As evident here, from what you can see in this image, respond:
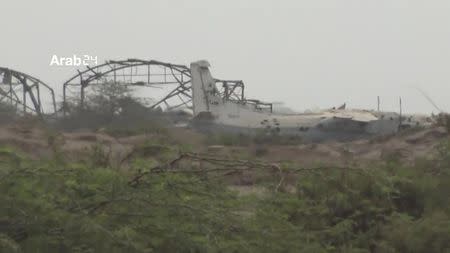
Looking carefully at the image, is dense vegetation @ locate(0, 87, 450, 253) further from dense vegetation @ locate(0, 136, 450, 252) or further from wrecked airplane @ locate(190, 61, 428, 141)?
wrecked airplane @ locate(190, 61, 428, 141)

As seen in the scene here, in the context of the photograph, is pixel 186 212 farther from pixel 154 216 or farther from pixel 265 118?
pixel 265 118

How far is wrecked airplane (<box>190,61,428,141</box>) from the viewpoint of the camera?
1756 inches

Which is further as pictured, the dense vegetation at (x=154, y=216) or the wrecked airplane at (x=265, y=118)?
the wrecked airplane at (x=265, y=118)

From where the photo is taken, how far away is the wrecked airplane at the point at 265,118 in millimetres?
44594

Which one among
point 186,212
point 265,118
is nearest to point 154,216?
point 186,212

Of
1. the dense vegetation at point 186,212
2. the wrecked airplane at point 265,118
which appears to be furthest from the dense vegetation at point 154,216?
the wrecked airplane at point 265,118

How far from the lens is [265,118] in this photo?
47312 mm

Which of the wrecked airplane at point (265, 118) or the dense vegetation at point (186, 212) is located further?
the wrecked airplane at point (265, 118)

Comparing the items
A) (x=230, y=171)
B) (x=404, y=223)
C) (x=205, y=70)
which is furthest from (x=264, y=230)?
(x=205, y=70)

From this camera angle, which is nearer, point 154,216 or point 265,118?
point 154,216

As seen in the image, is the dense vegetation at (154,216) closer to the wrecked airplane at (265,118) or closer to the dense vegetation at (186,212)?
the dense vegetation at (186,212)

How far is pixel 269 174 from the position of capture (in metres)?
10.5

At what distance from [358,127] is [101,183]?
37170 mm

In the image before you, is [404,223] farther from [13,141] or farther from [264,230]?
[13,141]
